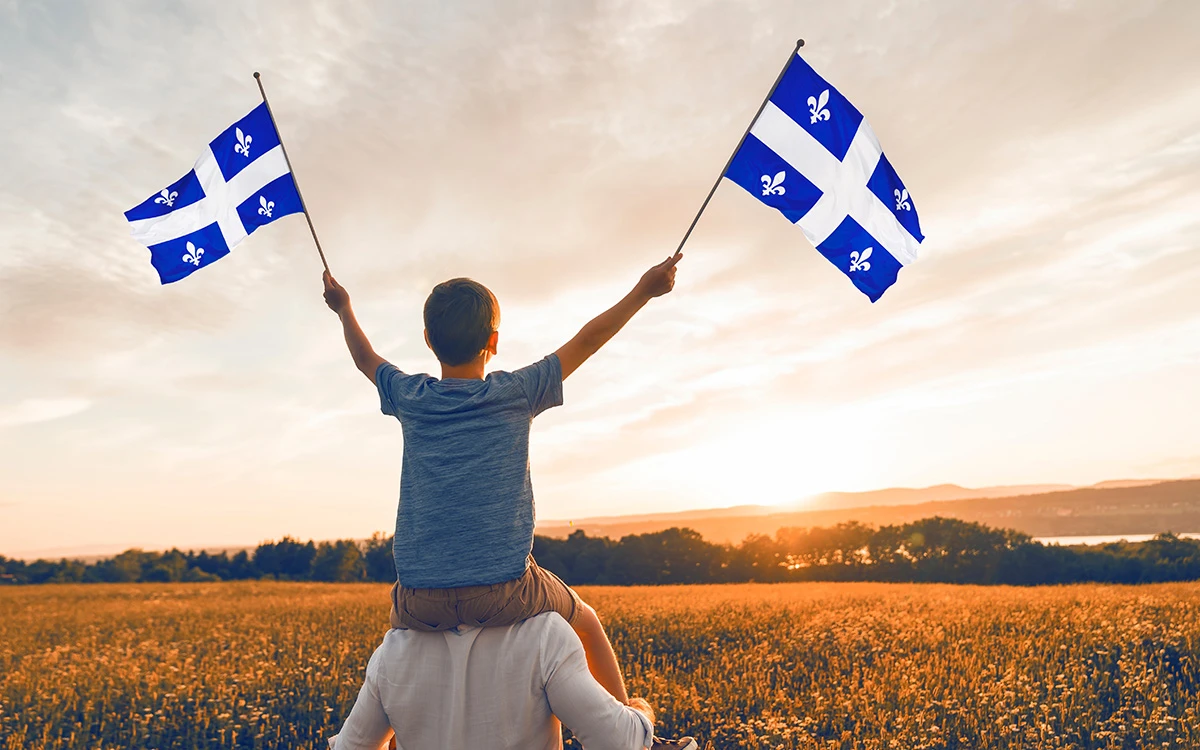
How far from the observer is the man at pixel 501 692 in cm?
273

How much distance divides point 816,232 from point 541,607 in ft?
11.5

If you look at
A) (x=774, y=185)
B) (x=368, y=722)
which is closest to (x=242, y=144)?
(x=774, y=185)

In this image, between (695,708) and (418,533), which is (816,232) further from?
(695,708)

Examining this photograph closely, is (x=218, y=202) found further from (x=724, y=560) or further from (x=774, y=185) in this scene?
(x=724, y=560)

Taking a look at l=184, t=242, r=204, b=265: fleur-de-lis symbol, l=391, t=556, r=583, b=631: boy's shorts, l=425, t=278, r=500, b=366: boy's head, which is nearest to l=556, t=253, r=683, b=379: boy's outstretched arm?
l=425, t=278, r=500, b=366: boy's head

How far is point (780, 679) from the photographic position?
25.8 feet

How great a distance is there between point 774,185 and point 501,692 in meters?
3.79

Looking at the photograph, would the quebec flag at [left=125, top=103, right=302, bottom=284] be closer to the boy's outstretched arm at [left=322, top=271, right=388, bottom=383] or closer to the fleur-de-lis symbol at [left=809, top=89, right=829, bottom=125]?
the boy's outstretched arm at [left=322, top=271, right=388, bottom=383]

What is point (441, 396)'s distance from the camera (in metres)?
2.91

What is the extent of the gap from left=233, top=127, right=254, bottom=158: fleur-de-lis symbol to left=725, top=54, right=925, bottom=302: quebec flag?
362 centimetres

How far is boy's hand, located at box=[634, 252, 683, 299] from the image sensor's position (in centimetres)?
328

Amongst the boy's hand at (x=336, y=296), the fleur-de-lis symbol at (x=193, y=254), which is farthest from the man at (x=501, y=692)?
the fleur-de-lis symbol at (x=193, y=254)

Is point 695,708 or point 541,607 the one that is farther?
point 695,708

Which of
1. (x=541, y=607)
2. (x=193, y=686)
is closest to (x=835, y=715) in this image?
(x=541, y=607)
